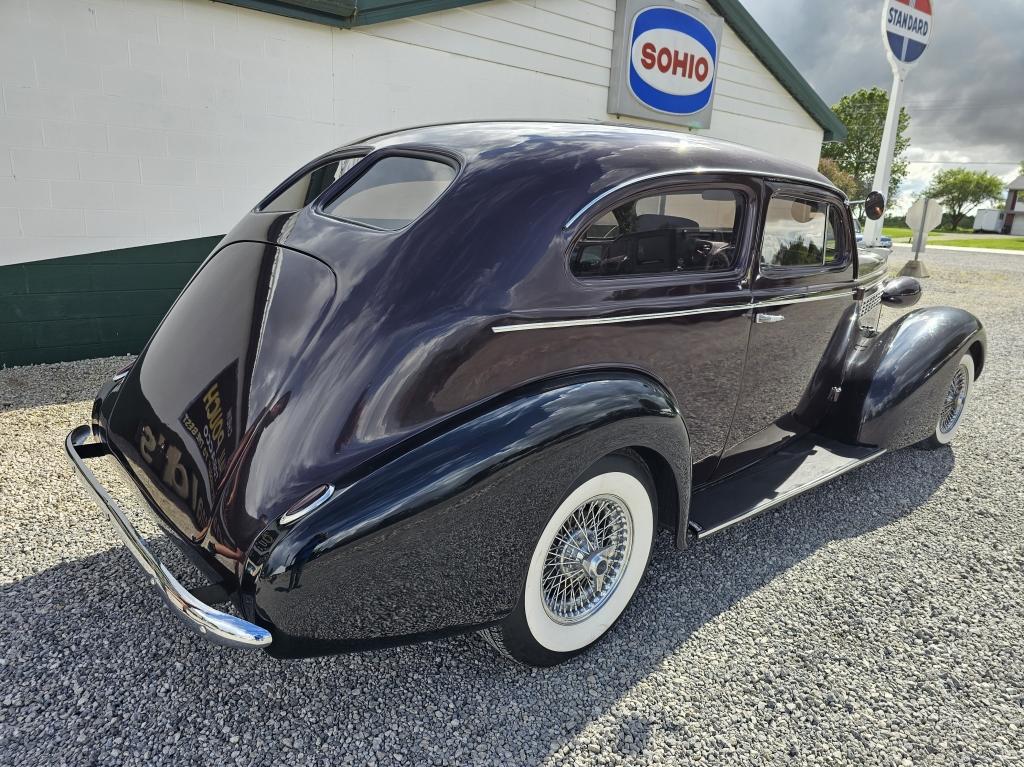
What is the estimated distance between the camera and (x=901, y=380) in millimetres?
3555

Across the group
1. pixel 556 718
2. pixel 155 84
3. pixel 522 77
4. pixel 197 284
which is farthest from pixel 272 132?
pixel 556 718

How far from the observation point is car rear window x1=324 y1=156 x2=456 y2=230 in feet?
7.92

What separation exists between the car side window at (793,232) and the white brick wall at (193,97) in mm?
4263

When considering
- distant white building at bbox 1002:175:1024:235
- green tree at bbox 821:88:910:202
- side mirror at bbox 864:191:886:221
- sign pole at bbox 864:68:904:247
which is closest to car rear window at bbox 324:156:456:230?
side mirror at bbox 864:191:886:221

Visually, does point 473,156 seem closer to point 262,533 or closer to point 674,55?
point 262,533

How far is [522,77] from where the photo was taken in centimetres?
697

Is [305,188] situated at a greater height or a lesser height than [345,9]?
lesser

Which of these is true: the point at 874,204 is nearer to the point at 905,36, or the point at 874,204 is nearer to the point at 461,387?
the point at 461,387

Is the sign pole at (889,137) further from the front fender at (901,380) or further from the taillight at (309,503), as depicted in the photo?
the taillight at (309,503)

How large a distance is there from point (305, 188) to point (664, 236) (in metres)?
1.68

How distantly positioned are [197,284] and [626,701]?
7.31 feet

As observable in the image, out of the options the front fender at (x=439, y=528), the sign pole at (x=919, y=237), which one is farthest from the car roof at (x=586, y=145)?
the sign pole at (x=919, y=237)

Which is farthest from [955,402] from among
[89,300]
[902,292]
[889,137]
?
[889,137]

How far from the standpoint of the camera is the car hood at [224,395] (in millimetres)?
1835
